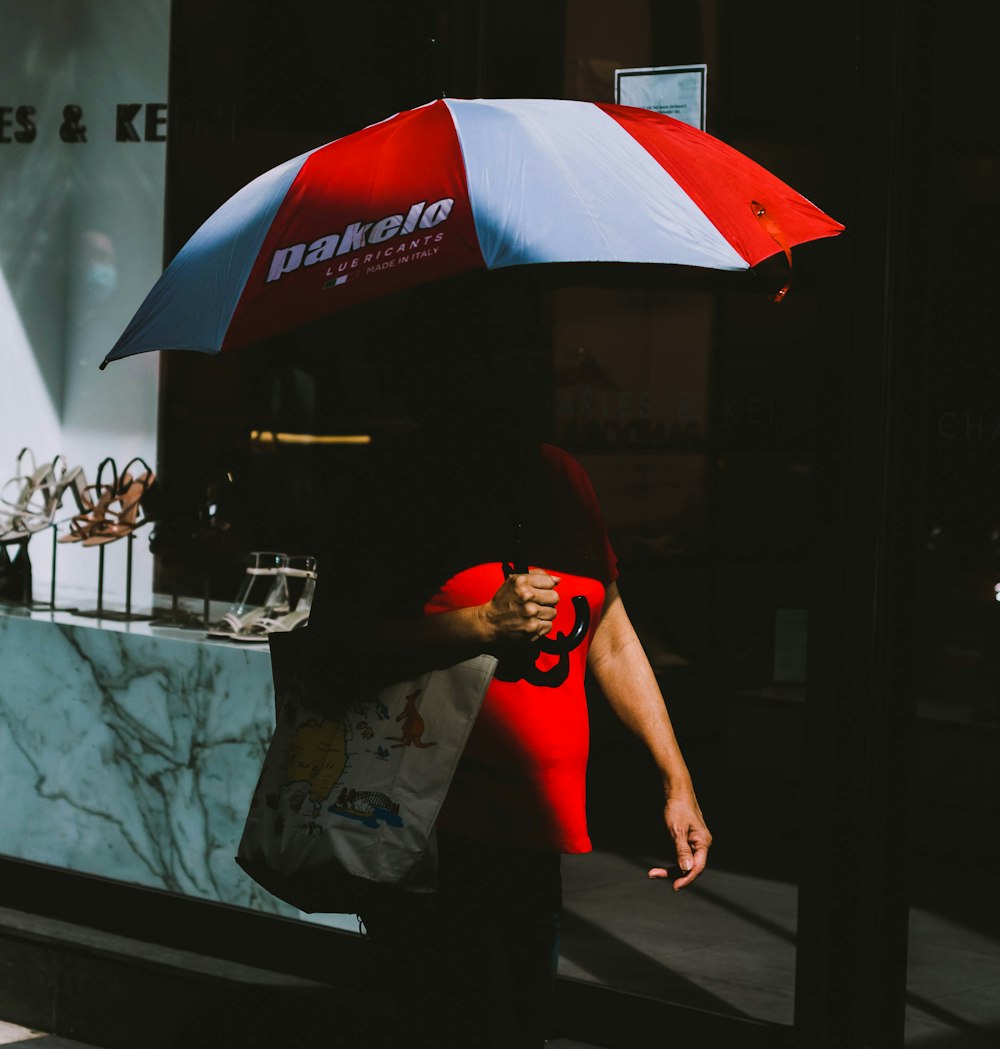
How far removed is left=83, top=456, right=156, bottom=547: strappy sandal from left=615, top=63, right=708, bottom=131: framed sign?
203cm

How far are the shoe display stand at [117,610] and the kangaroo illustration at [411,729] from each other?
3.06 m

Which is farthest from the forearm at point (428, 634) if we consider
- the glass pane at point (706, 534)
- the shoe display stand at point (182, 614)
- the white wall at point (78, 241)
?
the white wall at point (78, 241)

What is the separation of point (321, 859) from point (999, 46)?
2869 millimetres

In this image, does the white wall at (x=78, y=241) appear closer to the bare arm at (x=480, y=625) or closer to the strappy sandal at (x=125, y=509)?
the strappy sandal at (x=125, y=509)

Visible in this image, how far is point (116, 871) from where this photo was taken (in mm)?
5535

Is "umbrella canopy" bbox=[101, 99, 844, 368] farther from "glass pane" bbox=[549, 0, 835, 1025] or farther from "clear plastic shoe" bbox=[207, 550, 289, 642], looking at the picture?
"clear plastic shoe" bbox=[207, 550, 289, 642]

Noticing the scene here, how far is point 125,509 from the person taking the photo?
19.2 ft

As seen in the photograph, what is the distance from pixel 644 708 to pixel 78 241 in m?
3.63

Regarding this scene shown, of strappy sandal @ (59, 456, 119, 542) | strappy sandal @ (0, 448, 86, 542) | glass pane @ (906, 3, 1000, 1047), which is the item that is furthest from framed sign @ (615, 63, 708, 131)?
strappy sandal @ (0, 448, 86, 542)

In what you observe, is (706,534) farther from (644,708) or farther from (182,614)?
(644,708)

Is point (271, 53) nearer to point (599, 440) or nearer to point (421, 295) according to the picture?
point (599, 440)

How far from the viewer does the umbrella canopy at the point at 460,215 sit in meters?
2.74

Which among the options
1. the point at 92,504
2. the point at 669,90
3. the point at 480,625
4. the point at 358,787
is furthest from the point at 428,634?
the point at 92,504

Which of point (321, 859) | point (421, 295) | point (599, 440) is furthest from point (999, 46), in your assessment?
point (321, 859)
